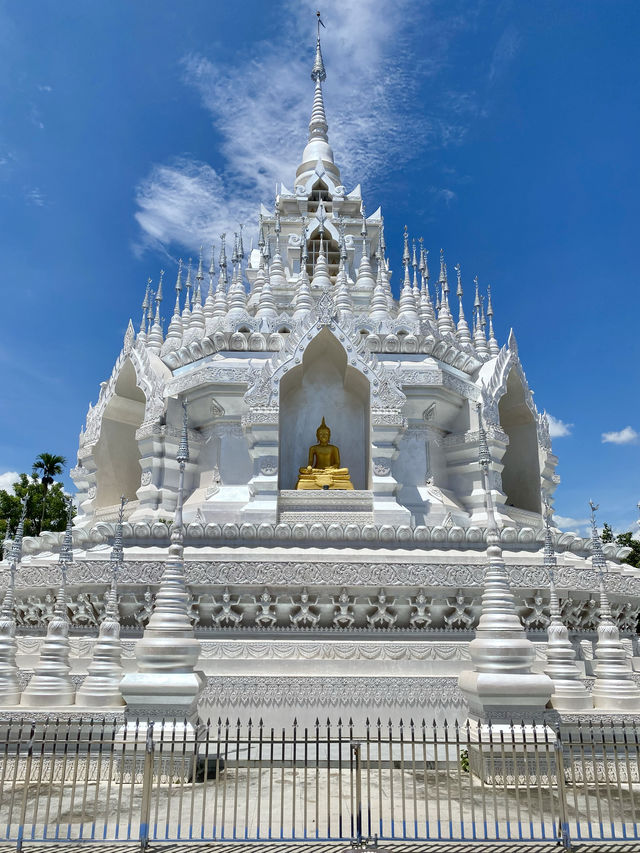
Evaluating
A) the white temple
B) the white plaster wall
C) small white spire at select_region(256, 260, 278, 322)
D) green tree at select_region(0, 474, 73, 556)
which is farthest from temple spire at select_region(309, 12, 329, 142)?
green tree at select_region(0, 474, 73, 556)

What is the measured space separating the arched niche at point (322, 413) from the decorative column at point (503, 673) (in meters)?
8.24

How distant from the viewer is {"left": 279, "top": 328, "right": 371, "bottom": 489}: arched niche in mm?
16812

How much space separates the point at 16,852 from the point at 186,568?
6.03m

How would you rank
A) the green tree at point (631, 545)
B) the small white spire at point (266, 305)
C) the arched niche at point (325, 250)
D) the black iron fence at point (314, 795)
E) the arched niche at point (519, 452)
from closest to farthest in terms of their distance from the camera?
the black iron fence at point (314, 795)
the small white spire at point (266, 305)
the arched niche at point (519, 452)
the arched niche at point (325, 250)
the green tree at point (631, 545)

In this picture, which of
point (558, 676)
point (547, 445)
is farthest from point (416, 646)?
point (547, 445)

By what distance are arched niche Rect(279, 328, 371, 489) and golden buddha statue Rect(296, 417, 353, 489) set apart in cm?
56

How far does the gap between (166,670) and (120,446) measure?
43.9 ft

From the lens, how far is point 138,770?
8070 mm

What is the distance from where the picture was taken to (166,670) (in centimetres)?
823

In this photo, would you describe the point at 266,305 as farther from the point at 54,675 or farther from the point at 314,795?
the point at 314,795

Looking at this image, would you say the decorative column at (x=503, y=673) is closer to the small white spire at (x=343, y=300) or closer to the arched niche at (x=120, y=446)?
the small white spire at (x=343, y=300)

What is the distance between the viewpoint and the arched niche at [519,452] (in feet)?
65.3

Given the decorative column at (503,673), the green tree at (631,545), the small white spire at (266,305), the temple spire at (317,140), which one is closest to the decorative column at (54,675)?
the decorative column at (503,673)

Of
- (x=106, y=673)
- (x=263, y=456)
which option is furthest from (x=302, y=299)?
(x=106, y=673)
